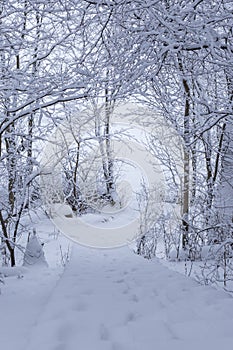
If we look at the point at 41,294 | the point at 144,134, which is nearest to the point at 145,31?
the point at 41,294

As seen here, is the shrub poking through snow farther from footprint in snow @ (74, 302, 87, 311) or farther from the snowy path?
footprint in snow @ (74, 302, 87, 311)

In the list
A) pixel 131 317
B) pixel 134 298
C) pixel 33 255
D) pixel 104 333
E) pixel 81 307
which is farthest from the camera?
pixel 33 255

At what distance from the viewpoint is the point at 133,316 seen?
3043 mm

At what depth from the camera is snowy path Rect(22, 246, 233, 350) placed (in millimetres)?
2447

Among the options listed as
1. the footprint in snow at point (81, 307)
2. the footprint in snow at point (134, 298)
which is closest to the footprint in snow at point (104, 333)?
the footprint in snow at point (81, 307)

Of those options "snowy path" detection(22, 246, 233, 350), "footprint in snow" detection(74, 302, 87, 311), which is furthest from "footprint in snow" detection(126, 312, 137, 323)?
A: "footprint in snow" detection(74, 302, 87, 311)

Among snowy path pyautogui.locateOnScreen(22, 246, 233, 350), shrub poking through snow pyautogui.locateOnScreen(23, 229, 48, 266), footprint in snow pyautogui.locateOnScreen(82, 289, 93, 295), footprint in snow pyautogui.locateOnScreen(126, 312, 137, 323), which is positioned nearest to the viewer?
snowy path pyautogui.locateOnScreen(22, 246, 233, 350)

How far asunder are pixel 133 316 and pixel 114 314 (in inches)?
6.7

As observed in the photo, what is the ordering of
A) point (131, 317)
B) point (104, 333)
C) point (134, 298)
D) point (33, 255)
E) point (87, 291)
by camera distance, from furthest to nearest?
point (33, 255)
point (87, 291)
point (134, 298)
point (131, 317)
point (104, 333)

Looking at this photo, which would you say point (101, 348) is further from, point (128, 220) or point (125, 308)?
point (128, 220)

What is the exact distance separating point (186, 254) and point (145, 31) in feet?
15.1

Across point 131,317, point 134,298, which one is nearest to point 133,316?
point 131,317

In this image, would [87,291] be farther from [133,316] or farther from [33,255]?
[33,255]

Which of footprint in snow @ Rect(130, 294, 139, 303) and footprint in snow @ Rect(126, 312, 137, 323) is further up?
footprint in snow @ Rect(126, 312, 137, 323)
